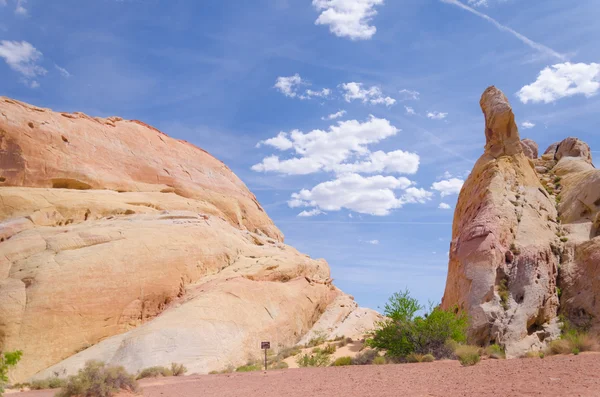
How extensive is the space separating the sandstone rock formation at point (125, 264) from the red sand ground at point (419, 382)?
6518 millimetres

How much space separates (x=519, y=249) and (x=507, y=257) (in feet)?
2.34

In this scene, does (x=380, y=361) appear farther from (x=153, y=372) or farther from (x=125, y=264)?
(x=125, y=264)

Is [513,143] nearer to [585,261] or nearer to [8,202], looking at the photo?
[585,261]

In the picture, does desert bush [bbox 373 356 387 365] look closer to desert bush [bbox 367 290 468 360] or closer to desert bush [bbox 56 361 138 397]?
desert bush [bbox 367 290 468 360]

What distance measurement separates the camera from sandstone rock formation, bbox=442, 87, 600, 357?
21.3 meters

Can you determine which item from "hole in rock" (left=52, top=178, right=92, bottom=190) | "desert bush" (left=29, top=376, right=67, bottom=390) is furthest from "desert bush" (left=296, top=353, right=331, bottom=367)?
"hole in rock" (left=52, top=178, right=92, bottom=190)

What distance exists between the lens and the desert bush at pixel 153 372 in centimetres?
2045

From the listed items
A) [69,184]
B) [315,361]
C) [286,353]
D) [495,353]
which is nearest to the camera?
[495,353]

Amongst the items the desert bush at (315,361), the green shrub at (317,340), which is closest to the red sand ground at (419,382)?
the desert bush at (315,361)

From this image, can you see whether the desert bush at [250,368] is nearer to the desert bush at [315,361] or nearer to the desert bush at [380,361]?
the desert bush at [315,361]

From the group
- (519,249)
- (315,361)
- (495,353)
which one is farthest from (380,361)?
(519,249)

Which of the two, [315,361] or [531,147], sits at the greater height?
[531,147]

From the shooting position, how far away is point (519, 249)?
23.2 meters

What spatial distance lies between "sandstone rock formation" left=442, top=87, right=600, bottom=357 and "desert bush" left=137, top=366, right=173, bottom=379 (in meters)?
12.7
